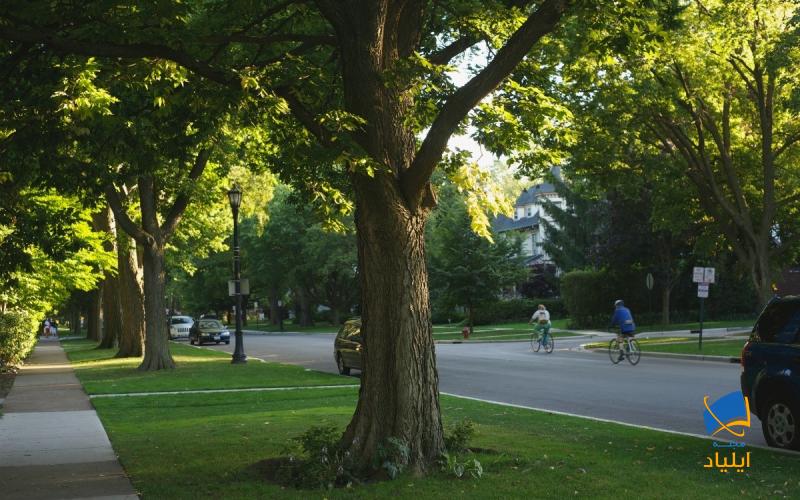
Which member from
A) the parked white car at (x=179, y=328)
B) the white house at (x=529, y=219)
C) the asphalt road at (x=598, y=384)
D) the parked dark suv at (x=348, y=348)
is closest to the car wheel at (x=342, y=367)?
the parked dark suv at (x=348, y=348)

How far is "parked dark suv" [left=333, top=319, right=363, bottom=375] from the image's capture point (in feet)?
77.4

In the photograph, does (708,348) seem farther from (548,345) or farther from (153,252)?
(153,252)

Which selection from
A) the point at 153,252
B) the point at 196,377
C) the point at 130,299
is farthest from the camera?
the point at 130,299

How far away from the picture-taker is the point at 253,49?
505 inches

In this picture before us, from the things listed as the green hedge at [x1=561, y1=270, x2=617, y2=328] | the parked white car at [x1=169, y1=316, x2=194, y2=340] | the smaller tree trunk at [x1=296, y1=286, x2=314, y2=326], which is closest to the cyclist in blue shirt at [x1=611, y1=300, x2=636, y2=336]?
the green hedge at [x1=561, y1=270, x2=617, y2=328]

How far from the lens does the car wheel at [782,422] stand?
1003 centimetres

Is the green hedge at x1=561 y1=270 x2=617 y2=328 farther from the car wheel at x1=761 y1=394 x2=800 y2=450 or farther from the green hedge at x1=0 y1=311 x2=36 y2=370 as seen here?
the car wheel at x1=761 y1=394 x2=800 y2=450

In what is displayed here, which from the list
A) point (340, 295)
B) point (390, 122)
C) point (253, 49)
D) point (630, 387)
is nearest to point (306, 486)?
point (390, 122)

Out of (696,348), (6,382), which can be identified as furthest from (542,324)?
(6,382)

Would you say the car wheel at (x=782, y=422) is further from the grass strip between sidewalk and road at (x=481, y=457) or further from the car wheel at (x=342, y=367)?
the car wheel at (x=342, y=367)

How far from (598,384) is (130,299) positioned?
18527 mm

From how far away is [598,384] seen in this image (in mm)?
19562

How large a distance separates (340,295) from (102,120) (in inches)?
2694

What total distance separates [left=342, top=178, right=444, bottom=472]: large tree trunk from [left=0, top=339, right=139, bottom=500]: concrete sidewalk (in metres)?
2.30
